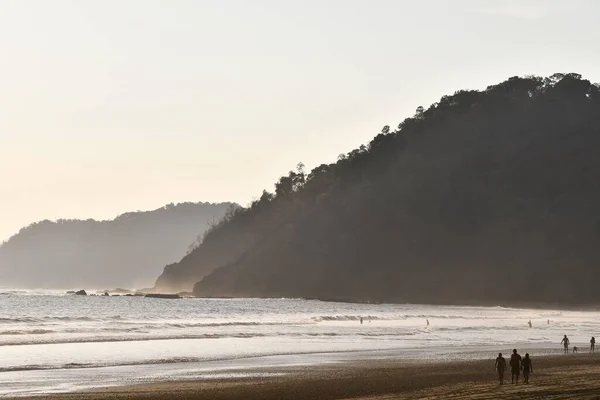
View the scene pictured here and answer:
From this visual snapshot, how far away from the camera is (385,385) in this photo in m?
33.5

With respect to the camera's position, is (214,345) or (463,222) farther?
(463,222)

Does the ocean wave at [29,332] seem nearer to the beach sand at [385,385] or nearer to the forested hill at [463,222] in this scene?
the beach sand at [385,385]

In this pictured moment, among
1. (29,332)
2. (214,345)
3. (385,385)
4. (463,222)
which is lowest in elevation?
(385,385)

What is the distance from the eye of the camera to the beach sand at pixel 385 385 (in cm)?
2727

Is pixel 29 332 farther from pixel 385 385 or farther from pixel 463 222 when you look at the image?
pixel 463 222

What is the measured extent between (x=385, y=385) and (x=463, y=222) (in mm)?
143337

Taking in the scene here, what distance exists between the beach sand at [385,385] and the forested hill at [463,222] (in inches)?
4485

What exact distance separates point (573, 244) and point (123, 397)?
457 feet

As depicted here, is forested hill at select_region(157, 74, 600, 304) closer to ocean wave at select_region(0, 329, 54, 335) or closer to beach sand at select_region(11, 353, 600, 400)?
ocean wave at select_region(0, 329, 54, 335)

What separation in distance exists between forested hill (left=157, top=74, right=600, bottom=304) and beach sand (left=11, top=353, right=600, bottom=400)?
374ft

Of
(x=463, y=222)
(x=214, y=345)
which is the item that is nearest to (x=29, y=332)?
(x=214, y=345)

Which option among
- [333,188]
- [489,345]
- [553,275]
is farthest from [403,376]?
[333,188]

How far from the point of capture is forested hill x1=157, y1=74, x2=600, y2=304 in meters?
159

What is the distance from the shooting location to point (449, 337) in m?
63.9
